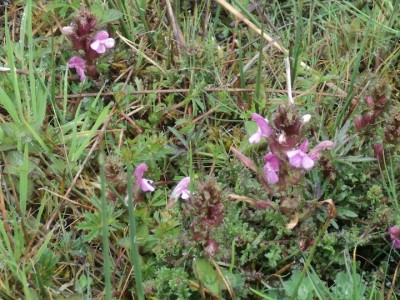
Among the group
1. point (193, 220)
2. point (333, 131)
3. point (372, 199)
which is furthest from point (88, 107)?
point (372, 199)

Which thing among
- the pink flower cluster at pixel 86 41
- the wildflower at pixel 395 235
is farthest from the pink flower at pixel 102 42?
the wildflower at pixel 395 235

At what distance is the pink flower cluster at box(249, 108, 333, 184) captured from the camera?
5.95ft

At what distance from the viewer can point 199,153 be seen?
2.20 m

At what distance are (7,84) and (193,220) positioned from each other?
924 millimetres

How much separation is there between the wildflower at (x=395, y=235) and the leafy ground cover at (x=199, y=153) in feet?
0.13

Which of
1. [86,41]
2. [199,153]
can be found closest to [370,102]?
[199,153]

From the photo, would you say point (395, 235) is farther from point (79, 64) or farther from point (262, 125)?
point (79, 64)

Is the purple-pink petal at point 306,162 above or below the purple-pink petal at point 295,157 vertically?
below

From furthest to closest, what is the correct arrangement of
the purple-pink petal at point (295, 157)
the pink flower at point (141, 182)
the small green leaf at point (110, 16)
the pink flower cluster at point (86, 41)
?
the small green leaf at point (110, 16) < the pink flower cluster at point (86, 41) < the pink flower at point (141, 182) < the purple-pink petal at point (295, 157)

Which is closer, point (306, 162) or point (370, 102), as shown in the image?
point (306, 162)

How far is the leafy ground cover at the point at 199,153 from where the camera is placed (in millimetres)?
1821

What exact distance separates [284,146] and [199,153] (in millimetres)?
433

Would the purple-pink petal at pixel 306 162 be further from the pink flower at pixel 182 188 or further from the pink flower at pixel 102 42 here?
the pink flower at pixel 102 42

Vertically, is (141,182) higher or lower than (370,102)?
lower
